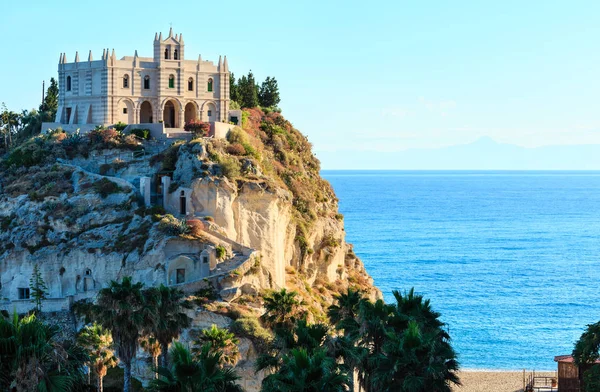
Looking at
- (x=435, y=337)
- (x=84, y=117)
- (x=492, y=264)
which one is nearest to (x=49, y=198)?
(x=84, y=117)

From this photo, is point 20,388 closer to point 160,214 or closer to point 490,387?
point 160,214

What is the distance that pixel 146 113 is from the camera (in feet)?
319

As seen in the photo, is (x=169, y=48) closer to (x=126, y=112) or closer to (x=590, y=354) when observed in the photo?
(x=126, y=112)

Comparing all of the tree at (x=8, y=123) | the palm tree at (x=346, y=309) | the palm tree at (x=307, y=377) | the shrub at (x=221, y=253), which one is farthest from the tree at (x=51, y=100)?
the palm tree at (x=307, y=377)

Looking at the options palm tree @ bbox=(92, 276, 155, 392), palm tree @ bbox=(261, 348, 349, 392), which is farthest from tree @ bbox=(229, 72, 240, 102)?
palm tree @ bbox=(261, 348, 349, 392)

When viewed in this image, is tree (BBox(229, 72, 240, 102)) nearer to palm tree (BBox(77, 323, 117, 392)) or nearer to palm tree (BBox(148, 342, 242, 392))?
palm tree (BBox(77, 323, 117, 392))

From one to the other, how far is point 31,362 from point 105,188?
4920 cm

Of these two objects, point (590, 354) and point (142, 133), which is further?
point (142, 133)

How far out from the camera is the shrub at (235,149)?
8706cm

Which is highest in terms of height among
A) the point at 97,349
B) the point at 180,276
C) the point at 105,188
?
the point at 105,188

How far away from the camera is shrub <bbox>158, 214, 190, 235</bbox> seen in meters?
77.1

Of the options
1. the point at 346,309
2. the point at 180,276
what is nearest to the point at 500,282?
the point at 180,276

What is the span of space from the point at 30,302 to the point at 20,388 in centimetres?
4352

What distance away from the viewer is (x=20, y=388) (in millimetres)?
34625
